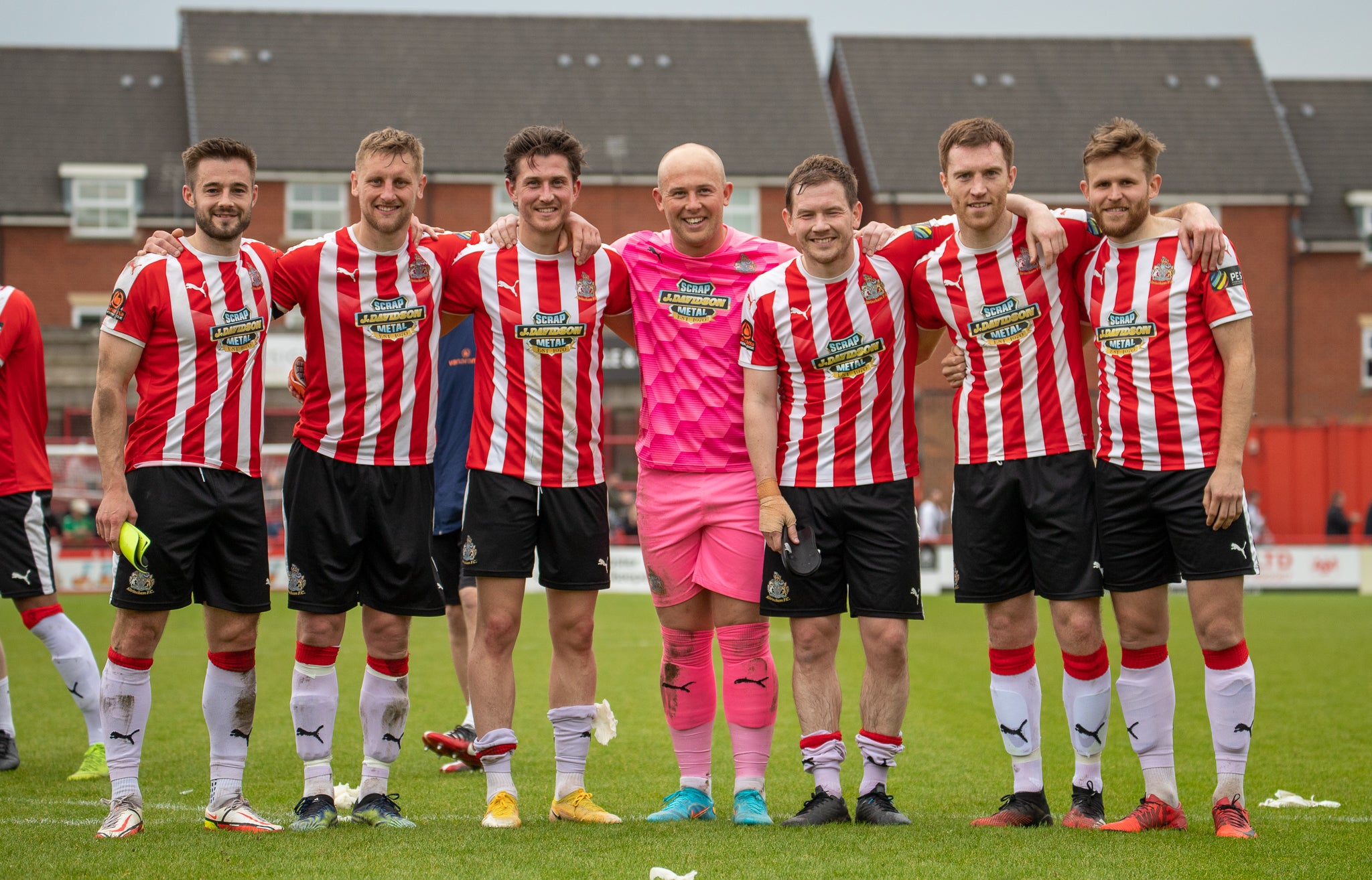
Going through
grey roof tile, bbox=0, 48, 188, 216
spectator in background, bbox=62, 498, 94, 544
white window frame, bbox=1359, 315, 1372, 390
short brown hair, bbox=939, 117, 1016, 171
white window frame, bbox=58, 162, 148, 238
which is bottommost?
spectator in background, bbox=62, 498, 94, 544

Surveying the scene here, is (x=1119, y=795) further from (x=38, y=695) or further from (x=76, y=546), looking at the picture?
(x=76, y=546)

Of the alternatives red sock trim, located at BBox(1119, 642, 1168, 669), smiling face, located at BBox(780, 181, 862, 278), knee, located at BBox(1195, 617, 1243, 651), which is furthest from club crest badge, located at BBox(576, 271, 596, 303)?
knee, located at BBox(1195, 617, 1243, 651)

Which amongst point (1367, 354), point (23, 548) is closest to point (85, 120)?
point (23, 548)

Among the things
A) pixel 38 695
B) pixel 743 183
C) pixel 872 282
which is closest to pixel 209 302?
pixel 872 282

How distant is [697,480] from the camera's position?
5.45 m

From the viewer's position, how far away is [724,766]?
275 inches

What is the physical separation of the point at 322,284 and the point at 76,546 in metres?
17.5

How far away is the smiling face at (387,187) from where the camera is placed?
17.2 ft

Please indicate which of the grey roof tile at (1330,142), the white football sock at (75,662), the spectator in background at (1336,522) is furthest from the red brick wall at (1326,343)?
the white football sock at (75,662)

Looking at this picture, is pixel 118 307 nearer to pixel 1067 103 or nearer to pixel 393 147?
pixel 393 147

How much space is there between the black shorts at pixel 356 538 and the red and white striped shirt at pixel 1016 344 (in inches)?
90.0

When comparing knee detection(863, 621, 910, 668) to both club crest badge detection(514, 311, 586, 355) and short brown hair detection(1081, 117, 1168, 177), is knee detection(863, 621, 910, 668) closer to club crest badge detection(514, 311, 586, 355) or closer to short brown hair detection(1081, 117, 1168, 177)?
club crest badge detection(514, 311, 586, 355)

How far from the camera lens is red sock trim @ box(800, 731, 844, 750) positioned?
5.16 m

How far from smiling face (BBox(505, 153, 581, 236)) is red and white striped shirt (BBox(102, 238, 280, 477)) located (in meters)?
1.19
